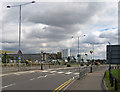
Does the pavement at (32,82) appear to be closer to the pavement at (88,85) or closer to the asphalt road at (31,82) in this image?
the asphalt road at (31,82)

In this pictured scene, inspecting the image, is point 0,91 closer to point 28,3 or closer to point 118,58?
point 118,58

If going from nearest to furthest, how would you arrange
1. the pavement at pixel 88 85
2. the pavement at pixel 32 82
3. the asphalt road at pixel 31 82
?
1. the pavement at pixel 88 85
2. the pavement at pixel 32 82
3. the asphalt road at pixel 31 82

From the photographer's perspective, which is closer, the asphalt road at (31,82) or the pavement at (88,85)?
the pavement at (88,85)

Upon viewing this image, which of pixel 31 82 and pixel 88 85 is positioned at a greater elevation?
pixel 88 85

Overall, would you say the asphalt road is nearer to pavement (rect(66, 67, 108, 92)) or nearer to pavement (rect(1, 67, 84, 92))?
pavement (rect(1, 67, 84, 92))

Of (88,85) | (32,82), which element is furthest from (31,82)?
(88,85)

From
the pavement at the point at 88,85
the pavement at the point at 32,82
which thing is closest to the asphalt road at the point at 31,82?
the pavement at the point at 32,82

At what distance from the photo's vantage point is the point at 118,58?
11.1m

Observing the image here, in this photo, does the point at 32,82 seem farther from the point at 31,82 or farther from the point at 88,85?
the point at 88,85

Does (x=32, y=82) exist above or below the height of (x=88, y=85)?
below

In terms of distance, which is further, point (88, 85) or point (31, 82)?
point (31, 82)

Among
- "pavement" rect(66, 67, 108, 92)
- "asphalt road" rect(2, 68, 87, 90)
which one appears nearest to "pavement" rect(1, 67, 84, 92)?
"asphalt road" rect(2, 68, 87, 90)

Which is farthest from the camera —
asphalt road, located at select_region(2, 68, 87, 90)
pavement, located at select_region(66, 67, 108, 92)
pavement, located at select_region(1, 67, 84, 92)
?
asphalt road, located at select_region(2, 68, 87, 90)

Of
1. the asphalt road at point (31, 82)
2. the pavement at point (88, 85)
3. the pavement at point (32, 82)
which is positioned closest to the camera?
the pavement at point (88, 85)
